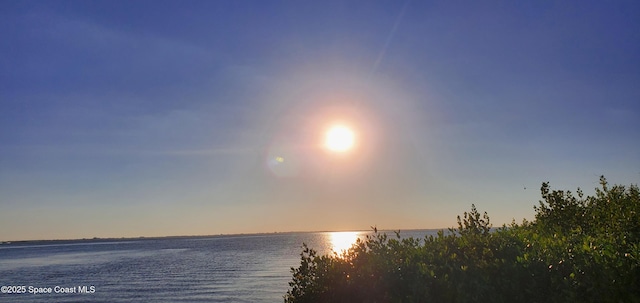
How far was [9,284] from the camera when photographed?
209 feet

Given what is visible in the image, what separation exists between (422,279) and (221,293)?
127 feet

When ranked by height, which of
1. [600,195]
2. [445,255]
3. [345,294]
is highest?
[600,195]

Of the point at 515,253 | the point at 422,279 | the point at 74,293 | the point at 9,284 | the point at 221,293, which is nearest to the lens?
the point at 422,279

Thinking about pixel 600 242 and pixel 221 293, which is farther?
pixel 221 293

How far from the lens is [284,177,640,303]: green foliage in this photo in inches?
404

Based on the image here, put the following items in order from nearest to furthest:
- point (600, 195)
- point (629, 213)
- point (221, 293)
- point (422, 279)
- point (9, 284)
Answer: point (422, 279) < point (629, 213) < point (600, 195) < point (221, 293) < point (9, 284)

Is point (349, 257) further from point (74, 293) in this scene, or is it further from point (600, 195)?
point (74, 293)

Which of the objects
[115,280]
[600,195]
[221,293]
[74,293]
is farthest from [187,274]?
[600,195]

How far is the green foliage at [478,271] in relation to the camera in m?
10.3

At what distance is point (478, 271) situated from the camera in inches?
447

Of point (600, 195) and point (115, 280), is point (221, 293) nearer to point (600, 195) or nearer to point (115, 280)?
point (115, 280)

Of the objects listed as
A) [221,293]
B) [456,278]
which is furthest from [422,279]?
[221,293]

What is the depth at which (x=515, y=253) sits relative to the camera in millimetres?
12016

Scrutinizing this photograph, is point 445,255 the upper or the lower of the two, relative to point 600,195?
lower
